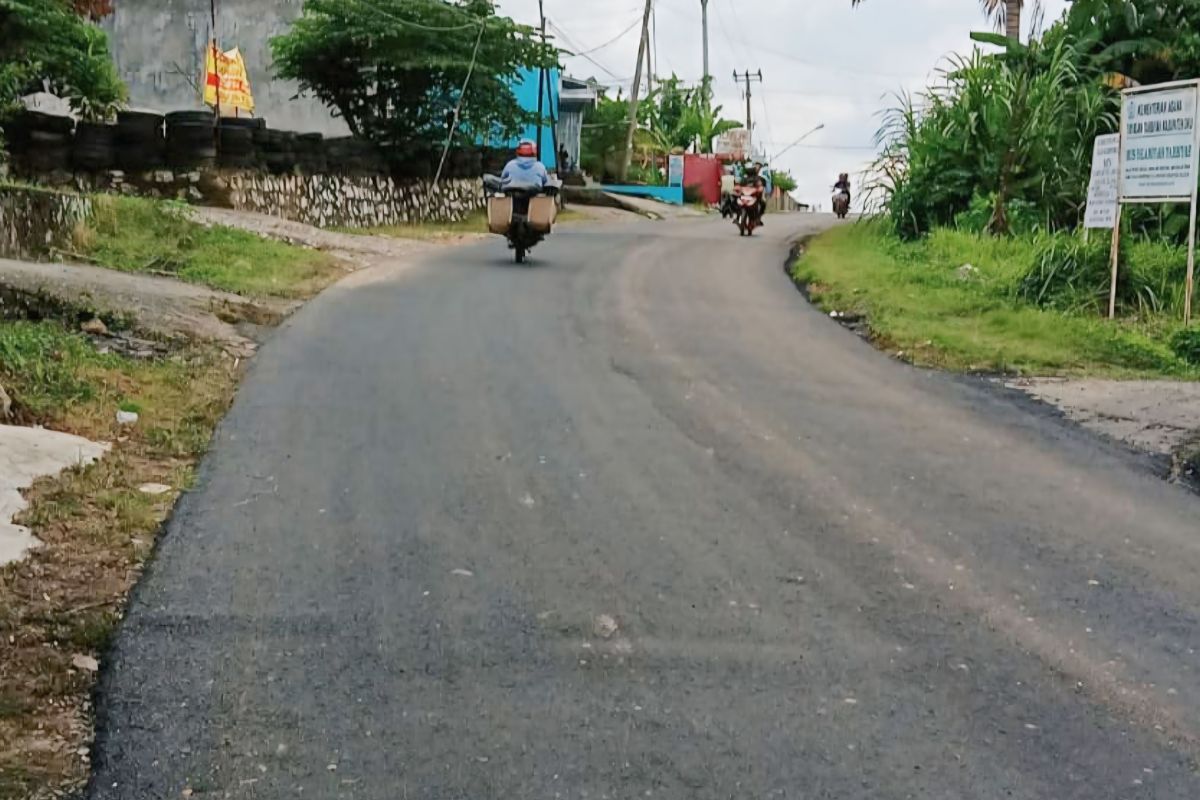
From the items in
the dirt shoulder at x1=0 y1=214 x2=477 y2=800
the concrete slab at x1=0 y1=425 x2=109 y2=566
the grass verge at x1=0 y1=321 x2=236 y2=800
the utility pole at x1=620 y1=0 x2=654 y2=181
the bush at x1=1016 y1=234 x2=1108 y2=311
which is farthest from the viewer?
the utility pole at x1=620 y1=0 x2=654 y2=181

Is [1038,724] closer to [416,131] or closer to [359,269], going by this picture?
[359,269]

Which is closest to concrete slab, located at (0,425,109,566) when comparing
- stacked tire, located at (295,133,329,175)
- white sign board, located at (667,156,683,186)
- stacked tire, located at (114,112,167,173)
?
stacked tire, located at (114,112,167,173)

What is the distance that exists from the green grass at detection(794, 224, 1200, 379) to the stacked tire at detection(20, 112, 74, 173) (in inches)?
459

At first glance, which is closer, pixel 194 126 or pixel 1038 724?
pixel 1038 724

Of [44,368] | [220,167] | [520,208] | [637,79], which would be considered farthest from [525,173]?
[637,79]

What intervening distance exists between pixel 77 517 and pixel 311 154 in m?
21.3

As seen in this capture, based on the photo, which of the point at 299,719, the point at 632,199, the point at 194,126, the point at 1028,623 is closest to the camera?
the point at 299,719

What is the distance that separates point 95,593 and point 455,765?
219 centimetres

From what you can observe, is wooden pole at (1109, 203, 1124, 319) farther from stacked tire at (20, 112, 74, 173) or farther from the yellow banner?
the yellow banner

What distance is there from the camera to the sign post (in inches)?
482

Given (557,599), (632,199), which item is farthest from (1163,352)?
(632,199)

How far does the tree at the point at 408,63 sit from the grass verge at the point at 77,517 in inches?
782

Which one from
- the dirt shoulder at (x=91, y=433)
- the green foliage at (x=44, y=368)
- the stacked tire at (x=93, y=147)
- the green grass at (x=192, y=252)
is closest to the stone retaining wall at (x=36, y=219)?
the green grass at (x=192, y=252)

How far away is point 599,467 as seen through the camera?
7547 millimetres
